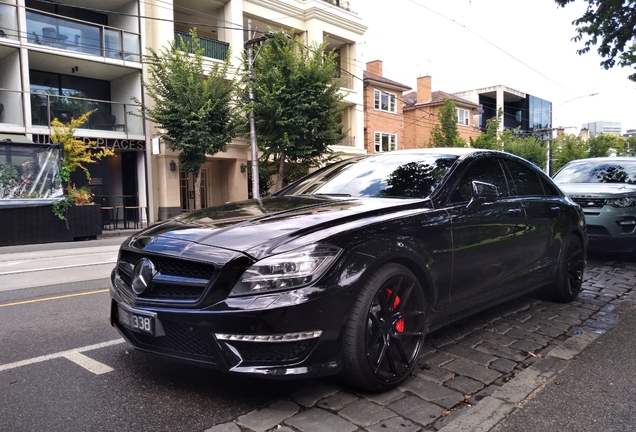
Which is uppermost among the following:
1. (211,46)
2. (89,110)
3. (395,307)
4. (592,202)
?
(211,46)

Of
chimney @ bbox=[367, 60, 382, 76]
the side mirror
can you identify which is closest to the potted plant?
the side mirror

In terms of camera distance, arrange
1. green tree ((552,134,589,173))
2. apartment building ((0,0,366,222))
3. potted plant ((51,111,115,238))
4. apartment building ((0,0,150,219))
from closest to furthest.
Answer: potted plant ((51,111,115,238)) < apartment building ((0,0,150,219)) < apartment building ((0,0,366,222)) < green tree ((552,134,589,173))

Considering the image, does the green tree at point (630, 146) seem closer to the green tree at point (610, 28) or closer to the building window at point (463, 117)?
the building window at point (463, 117)

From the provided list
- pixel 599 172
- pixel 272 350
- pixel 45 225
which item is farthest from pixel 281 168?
pixel 272 350

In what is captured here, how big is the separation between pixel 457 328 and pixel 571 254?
6.37 feet

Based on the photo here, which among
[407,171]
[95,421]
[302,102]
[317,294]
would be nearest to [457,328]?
[407,171]

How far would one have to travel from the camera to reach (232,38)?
24156 millimetres

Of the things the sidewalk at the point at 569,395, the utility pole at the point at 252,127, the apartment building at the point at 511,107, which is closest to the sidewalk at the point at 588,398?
the sidewalk at the point at 569,395

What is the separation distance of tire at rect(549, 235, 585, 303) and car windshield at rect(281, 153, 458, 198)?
6.73 ft

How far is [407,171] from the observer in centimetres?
424

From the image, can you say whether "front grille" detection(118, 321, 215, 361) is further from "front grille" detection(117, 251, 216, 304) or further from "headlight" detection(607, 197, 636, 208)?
"headlight" detection(607, 197, 636, 208)

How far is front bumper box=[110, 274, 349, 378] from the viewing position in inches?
107

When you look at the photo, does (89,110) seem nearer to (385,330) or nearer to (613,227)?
(613,227)

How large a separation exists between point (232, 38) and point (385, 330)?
23373mm
